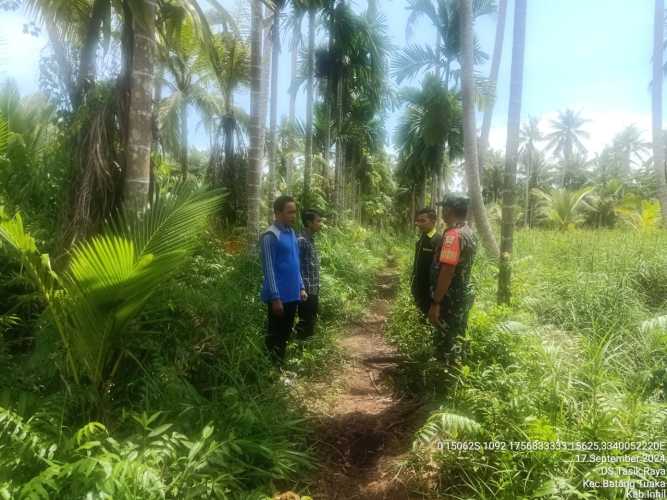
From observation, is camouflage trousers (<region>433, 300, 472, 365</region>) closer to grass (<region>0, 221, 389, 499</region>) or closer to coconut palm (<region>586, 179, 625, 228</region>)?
grass (<region>0, 221, 389, 499</region>)

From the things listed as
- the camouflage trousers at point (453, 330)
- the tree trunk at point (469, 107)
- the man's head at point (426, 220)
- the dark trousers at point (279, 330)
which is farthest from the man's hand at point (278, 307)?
the tree trunk at point (469, 107)

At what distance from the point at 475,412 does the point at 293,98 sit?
39.4 ft

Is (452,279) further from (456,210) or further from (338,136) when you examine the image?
(338,136)

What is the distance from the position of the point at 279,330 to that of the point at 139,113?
2451 millimetres

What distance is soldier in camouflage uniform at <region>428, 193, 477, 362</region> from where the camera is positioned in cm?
323

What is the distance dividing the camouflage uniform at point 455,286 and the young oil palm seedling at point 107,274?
76.4 inches

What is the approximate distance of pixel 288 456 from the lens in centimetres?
256

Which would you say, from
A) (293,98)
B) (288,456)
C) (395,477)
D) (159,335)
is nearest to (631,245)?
(395,477)

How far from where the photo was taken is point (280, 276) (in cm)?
365

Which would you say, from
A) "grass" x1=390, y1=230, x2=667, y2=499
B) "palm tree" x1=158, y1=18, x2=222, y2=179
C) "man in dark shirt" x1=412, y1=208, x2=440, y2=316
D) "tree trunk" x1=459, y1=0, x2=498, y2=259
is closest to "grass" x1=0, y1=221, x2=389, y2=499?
"grass" x1=390, y1=230, x2=667, y2=499

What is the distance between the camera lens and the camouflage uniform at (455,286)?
323cm

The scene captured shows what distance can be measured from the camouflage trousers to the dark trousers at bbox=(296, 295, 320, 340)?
1.38 metres

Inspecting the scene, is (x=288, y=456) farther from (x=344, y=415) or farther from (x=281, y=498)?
(x=344, y=415)

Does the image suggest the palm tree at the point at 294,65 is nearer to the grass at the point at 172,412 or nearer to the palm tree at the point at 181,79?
the palm tree at the point at 181,79
